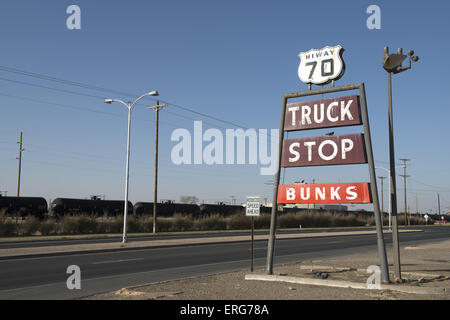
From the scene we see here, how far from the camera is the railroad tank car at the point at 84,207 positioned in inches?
1833

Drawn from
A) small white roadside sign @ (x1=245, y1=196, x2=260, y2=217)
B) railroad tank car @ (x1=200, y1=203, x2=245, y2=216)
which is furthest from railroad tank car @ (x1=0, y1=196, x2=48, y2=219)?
small white roadside sign @ (x1=245, y1=196, x2=260, y2=217)

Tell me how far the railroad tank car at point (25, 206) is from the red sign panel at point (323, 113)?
34.9 m

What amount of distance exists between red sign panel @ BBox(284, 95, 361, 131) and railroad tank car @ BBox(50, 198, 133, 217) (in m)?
36.8

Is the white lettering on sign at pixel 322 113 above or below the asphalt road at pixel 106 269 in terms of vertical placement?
above

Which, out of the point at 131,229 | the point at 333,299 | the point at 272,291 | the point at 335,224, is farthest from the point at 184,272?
the point at 335,224

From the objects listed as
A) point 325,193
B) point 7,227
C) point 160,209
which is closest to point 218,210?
point 160,209

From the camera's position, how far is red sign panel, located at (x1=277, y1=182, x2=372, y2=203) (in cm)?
1114

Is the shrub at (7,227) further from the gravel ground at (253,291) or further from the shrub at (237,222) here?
the gravel ground at (253,291)

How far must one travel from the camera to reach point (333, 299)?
8781mm

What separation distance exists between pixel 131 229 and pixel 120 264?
2710cm

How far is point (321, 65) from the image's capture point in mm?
12227

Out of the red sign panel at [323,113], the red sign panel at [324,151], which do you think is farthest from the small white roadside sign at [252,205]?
the red sign panel at [323,113]
